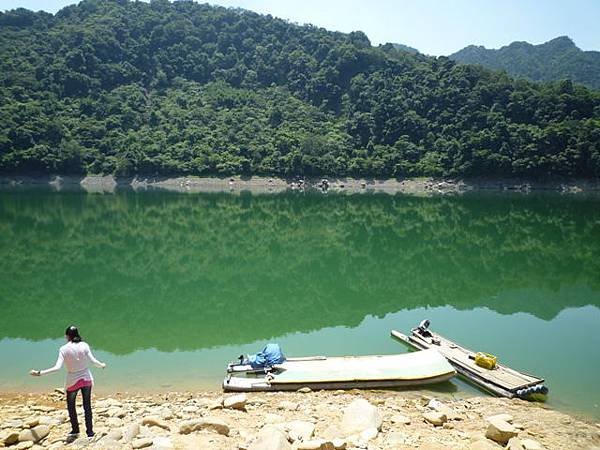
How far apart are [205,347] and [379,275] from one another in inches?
484

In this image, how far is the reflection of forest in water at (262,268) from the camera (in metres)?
18.0

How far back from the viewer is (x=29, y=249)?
99.5 ft

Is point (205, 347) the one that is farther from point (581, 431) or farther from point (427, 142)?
point (427, 142)

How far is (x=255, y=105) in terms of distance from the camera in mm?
113000

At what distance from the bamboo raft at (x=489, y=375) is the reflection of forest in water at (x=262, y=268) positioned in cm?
386

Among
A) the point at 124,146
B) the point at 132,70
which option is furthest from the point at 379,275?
the point at 132,70

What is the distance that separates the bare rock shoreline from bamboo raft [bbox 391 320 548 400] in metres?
62.0

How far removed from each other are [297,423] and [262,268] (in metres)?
17.8

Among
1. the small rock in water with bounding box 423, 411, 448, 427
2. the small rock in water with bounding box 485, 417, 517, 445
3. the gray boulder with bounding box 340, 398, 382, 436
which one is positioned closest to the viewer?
the small rock in water with bounding box 485, 417, 517, 445

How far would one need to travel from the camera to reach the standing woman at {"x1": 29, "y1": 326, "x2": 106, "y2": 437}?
7.83 metres

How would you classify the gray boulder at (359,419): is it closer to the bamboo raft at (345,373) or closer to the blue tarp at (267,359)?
the bamboo raft at (345,373)

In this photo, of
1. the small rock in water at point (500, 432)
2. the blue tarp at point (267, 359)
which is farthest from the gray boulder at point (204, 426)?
the blue tarp at point (267, 359)

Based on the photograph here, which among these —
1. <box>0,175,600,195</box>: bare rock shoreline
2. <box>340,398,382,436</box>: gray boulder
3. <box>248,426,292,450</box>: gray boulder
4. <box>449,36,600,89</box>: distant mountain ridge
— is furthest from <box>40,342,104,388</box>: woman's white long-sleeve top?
<box>449,36,600,89</box>: distant mountain ridge

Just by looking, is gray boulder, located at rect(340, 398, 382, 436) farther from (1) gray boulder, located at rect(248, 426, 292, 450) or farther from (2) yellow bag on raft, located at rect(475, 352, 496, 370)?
(2) yellow bag on raft, located at rect(475, 352, 496, 370)
